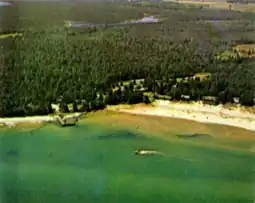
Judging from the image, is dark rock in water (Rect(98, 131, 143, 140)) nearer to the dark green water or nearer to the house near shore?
the dark green water

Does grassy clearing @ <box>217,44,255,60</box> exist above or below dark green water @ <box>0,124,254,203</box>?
above

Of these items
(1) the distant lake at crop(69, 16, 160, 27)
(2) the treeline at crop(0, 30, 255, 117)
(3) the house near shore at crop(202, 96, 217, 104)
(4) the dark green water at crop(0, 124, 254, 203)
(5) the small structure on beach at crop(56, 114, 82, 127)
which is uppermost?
(1) the distant lake at crop(69, 16, 160, 27)

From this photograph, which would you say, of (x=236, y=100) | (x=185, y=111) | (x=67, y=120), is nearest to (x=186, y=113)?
(x=185, y=111)

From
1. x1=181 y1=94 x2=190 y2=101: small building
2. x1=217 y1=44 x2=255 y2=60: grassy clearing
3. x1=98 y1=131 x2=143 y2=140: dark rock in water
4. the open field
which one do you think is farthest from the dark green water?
the open field

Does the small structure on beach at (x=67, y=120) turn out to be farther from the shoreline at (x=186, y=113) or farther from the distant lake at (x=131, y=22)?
the distant lake at (x=131, y=22)

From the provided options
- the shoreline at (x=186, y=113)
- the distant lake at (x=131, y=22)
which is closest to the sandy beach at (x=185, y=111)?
the shoreline at (x=186, y=113)

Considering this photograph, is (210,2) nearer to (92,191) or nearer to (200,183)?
(200,183)
